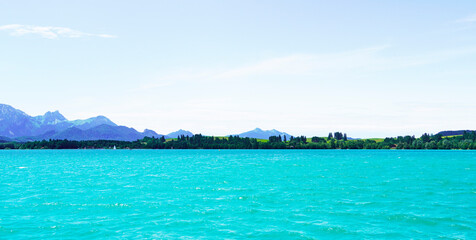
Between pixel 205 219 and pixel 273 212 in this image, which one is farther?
pixel 273 212

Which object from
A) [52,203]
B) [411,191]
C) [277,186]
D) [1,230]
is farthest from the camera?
[277,186]

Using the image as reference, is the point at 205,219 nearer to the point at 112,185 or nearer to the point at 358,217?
the point at 358,217

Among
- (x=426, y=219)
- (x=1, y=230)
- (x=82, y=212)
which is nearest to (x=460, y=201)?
(x=426, y=219)

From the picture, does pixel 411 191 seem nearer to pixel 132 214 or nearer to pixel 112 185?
pixel 132 214

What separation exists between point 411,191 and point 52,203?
4912 cm

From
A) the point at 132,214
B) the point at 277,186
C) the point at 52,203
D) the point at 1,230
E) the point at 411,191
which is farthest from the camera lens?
the point at 277,186

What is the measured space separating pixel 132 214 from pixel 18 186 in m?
36.9

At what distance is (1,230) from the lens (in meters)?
31.8

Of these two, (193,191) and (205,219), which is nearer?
(205,219)

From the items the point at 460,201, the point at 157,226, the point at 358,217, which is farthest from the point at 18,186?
the point at 460,201

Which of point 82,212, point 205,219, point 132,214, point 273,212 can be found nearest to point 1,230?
point 82,212

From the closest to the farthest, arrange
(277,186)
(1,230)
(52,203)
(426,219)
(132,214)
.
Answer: (1,230)
(426,219)
(132,214)
(52,203)
(277,186)

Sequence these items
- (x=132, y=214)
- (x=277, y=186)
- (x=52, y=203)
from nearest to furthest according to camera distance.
→ (x=132, y=214) < (x=52, y=203) < (x=277, y=186)

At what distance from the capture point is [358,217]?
3606cm
